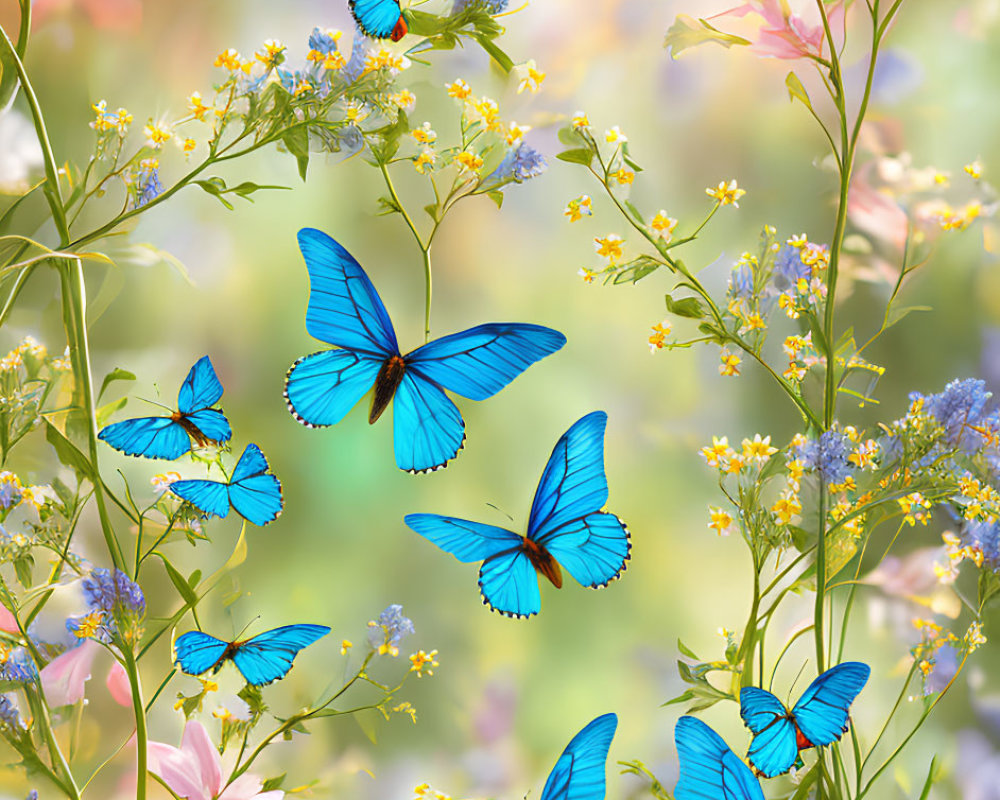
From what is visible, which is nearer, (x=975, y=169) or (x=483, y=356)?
(x=483, y=356)

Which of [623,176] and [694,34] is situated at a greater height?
[694,34]

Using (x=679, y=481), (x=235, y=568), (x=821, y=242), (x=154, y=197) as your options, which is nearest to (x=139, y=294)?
(x=154, y=197)

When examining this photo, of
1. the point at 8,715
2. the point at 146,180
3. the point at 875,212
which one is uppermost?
the point at 875,212

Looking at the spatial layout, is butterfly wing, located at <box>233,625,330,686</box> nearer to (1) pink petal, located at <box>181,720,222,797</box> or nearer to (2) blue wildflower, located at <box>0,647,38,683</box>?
(1) pink petal, located at <box>181,720,222,797</box>

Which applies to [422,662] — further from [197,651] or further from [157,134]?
[157,134]

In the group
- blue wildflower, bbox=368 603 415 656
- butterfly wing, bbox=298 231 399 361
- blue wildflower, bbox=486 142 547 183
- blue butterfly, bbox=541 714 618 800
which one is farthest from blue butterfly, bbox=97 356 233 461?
blue butterfly, bbox=541 714 618 800

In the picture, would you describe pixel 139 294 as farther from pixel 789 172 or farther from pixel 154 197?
pixel 789 172

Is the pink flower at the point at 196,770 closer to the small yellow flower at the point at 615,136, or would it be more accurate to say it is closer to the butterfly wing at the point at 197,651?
the butterfly wing at the point at 197,651

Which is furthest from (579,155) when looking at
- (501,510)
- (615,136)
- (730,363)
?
(501,510)
